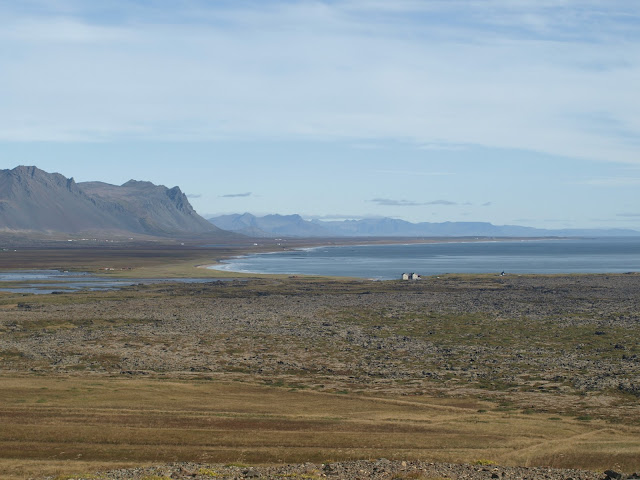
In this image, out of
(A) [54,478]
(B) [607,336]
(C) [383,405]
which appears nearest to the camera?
(A) [54,478]

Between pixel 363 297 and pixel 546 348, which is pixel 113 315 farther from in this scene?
pixel 546 348

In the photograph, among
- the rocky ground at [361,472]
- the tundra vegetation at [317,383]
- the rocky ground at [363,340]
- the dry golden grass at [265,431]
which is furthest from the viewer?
the rocky ground at [363,340]

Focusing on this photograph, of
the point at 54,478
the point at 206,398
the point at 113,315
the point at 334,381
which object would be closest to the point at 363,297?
the point at 113,315

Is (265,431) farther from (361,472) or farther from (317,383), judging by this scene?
(317,383)

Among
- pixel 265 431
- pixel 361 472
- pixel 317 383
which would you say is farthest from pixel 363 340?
pixel 361 472

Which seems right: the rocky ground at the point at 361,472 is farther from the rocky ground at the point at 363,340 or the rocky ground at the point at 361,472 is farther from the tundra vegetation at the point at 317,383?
the rocky ground at the point at 363,340

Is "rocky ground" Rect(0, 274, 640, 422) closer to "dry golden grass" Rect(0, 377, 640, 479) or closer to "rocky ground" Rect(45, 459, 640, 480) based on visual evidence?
"dry golden grass" Rect(0, 377, 640, 479)

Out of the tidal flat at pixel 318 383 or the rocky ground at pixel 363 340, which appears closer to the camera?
the tidal flat at pixel 318 383

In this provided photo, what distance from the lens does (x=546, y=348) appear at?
54.7 metres

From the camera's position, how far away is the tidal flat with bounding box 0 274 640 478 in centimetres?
2867

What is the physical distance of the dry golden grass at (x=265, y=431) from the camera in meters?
27.6

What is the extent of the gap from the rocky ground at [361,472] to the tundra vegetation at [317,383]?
2.64ft

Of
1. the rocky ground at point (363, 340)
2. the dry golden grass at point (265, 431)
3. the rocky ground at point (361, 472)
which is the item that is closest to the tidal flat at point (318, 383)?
the dry golden grass at point (265, 431)

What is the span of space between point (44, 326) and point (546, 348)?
152 feet
